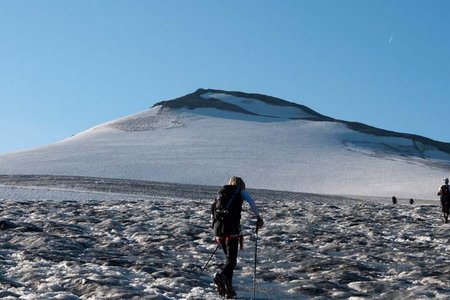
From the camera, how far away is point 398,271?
48.2ft

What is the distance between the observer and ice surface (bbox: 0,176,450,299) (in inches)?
476

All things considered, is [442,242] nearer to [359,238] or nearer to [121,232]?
[359,238]

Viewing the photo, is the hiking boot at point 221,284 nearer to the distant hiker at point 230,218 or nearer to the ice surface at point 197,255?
the distant hiker at point 230,218

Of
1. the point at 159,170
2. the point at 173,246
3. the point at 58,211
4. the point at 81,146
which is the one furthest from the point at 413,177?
the point at 173,246

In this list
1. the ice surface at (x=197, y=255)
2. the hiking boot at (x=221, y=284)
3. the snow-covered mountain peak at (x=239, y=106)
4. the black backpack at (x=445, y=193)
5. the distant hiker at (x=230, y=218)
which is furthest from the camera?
the snow-covered mountain peak at (x=239, y=106)

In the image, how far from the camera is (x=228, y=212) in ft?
38.6

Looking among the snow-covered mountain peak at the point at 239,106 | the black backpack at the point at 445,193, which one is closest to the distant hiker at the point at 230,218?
the black backpack at the point at 445,193

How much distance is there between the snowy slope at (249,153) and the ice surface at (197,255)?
128 feet

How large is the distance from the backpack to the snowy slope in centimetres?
5124

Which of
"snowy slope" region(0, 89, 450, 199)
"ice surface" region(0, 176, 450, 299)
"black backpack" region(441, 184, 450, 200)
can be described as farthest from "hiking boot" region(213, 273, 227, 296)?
"snowy slope" region(0, 89, 450, 199)

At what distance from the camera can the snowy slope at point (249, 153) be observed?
226 ft

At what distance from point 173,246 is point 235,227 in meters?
6.56

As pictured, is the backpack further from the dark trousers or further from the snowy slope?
the snowy slope

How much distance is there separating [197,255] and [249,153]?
77155mm
